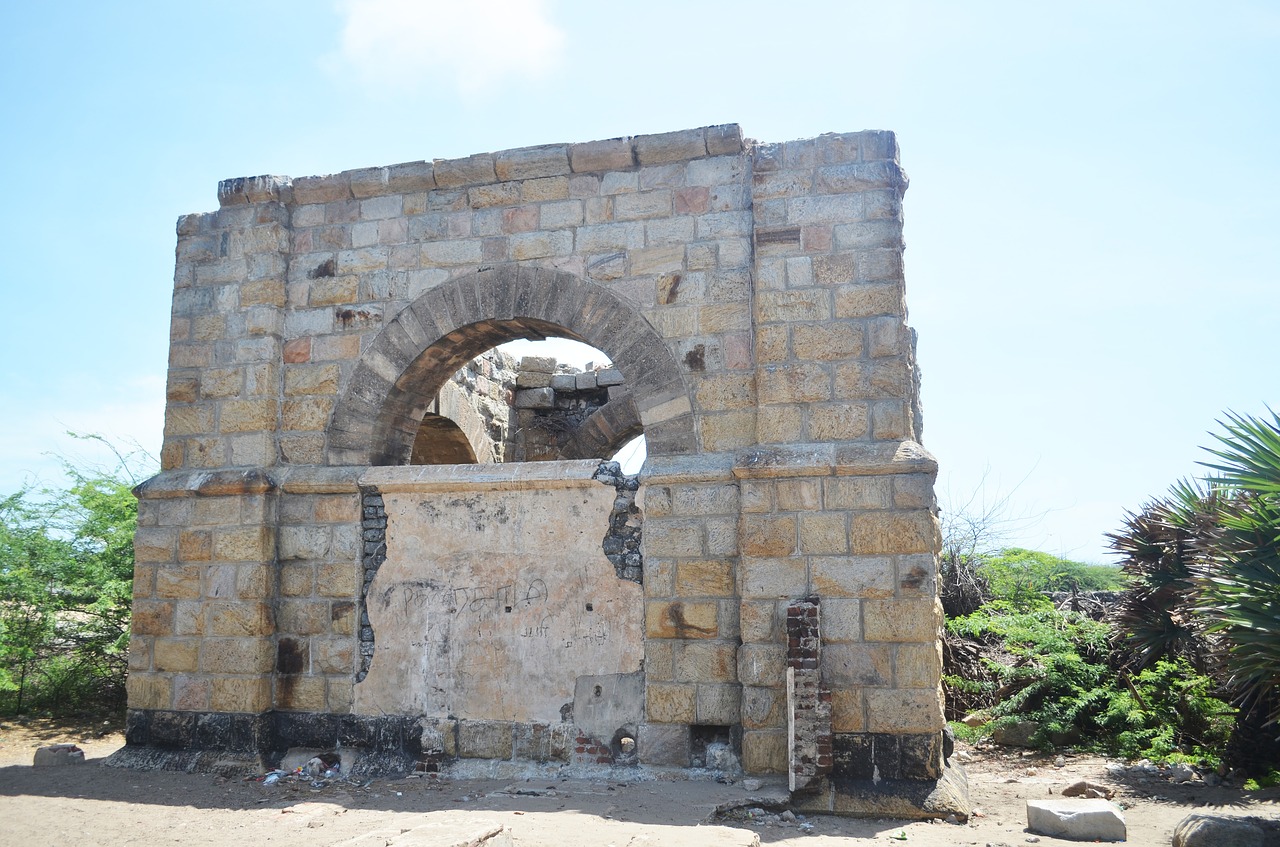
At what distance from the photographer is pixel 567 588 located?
6566 millimetres

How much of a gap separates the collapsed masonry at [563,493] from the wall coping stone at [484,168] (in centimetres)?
2

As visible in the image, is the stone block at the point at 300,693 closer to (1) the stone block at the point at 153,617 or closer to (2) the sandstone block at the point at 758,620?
(1) the stone block at the point at 153,617

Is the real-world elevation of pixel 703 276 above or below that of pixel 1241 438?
above

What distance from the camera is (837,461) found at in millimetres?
5965

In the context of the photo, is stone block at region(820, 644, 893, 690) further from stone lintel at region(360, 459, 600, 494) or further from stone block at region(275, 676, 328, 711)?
stone block at region(275, 676, 328, 711)

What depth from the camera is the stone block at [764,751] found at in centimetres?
584

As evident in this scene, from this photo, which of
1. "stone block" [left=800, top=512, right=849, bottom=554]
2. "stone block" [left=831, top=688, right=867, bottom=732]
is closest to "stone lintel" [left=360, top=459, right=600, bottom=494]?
"stone block" [left=800, top=512, right=849, bottom=554]

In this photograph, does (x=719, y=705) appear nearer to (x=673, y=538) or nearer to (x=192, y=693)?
(x=673, y=538)

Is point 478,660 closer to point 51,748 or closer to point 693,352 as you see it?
point 693,352

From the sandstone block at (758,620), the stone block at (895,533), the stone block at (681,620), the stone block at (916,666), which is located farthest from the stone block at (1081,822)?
the stone block at (681,620)

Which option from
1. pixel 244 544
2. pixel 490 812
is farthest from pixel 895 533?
pixel 244 544

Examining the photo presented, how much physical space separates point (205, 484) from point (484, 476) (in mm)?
2142

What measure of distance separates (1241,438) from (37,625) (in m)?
10.3

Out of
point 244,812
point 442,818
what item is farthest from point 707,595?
point 244,812
